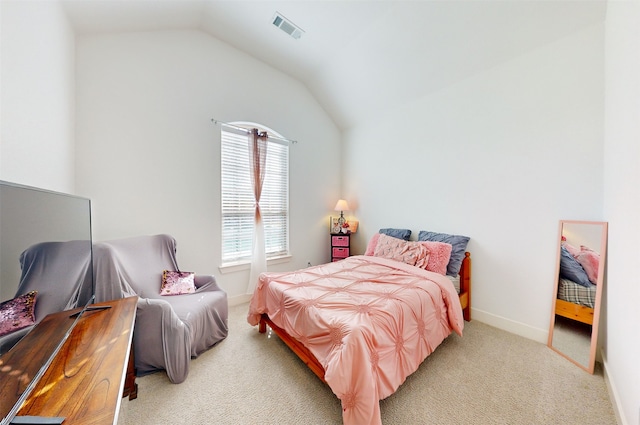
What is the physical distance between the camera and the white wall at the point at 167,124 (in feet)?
7.09

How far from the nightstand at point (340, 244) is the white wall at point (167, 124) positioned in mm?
904

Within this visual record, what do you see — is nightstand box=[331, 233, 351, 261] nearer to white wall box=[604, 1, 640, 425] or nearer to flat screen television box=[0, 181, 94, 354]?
white wall box=[604, 1, 640, 425]

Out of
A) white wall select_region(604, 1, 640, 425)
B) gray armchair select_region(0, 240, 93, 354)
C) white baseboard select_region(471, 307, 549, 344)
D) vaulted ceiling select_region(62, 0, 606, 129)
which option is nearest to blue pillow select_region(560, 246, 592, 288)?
white wall select_region(604, 1, 640, 425)

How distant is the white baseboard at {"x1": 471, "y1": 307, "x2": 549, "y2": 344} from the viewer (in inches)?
83.5

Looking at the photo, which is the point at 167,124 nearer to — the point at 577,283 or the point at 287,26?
the point at 287,26

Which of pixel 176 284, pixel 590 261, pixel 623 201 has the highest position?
pixel 623 201

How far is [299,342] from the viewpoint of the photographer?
171cm

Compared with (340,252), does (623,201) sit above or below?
above

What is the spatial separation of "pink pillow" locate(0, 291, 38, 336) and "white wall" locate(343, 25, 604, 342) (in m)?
3.32

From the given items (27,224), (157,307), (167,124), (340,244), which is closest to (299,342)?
(157,307)

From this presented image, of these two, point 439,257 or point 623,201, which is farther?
point 439,257

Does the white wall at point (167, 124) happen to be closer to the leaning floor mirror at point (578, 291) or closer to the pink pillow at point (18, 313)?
the pink pillow at point (18, 313)

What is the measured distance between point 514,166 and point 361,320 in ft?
7.51

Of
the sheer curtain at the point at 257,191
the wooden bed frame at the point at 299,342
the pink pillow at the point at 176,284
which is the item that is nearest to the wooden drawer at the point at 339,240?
the sheer curtain at the point at 257,191
